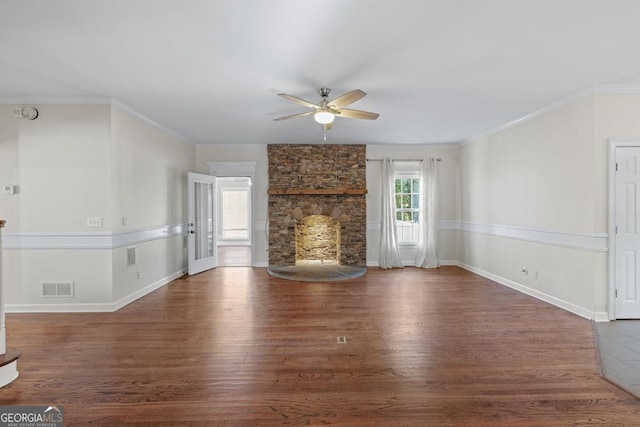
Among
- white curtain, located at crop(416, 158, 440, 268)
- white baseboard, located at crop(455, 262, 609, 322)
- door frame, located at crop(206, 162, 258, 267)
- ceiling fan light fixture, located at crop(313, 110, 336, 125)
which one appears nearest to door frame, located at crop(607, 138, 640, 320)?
white baseboard, located at crop(455, 262, 609, 322)

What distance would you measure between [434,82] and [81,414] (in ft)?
13.5

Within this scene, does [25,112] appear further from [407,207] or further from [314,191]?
[407,207]

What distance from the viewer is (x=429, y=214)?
21.6 ft

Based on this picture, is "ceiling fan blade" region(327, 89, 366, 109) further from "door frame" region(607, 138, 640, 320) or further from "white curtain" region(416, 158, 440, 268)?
"white curtain" region(416, 158, 440, 268)

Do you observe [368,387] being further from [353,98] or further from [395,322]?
[353,98]

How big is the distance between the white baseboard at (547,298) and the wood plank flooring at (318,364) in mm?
157

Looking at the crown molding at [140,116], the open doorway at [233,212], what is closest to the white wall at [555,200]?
the crown molding at [140,116]

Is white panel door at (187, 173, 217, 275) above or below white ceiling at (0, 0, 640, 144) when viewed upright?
below

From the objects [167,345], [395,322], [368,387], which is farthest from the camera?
[395,322]

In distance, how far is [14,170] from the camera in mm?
3793

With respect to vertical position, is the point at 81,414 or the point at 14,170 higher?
the point at 14,170

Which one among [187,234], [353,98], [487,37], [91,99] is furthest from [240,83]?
[187,234]

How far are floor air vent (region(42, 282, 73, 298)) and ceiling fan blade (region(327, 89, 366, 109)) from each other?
12.8ft

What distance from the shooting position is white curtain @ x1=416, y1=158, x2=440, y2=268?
21.5 feet
